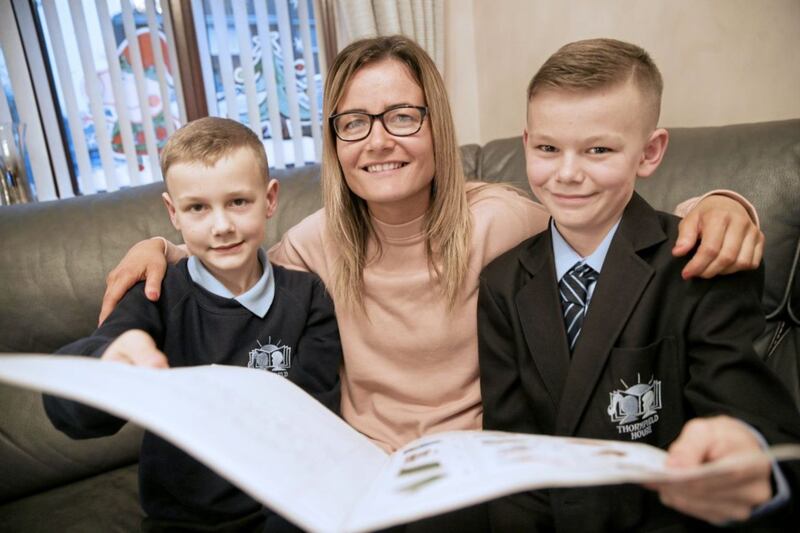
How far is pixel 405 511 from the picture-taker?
0.47m

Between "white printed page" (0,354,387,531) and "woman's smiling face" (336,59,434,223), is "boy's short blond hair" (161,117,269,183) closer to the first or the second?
"woman's smiling face" (336,59,434,223)

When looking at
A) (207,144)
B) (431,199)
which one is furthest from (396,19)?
(207,144)

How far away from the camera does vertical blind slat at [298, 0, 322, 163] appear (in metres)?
2.73

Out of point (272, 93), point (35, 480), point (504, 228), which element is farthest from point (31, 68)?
point (504, 228)

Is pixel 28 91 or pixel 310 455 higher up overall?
pixel 28 91

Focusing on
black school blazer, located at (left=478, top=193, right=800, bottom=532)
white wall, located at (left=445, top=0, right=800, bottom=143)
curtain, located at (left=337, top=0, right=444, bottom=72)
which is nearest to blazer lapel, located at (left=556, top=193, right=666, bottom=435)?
black school blazer, located at (left=478, top=193, right=800, bottom=532)

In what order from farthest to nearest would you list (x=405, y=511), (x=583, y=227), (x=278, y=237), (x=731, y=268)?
(x=278, y=237), (x=583, y=227), (x=731, y=268), (x=405, y=511)

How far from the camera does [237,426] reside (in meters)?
0.56

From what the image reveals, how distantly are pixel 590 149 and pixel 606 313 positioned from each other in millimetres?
269

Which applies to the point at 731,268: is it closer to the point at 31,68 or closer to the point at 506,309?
the point at 506,309

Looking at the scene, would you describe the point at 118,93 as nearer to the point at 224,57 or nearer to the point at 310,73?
the point at 224,57

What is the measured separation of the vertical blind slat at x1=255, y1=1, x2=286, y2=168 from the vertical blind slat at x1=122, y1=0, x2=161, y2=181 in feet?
1.90

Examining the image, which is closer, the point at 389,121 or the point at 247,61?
the point at 389,121

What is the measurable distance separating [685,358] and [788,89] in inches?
41.1
